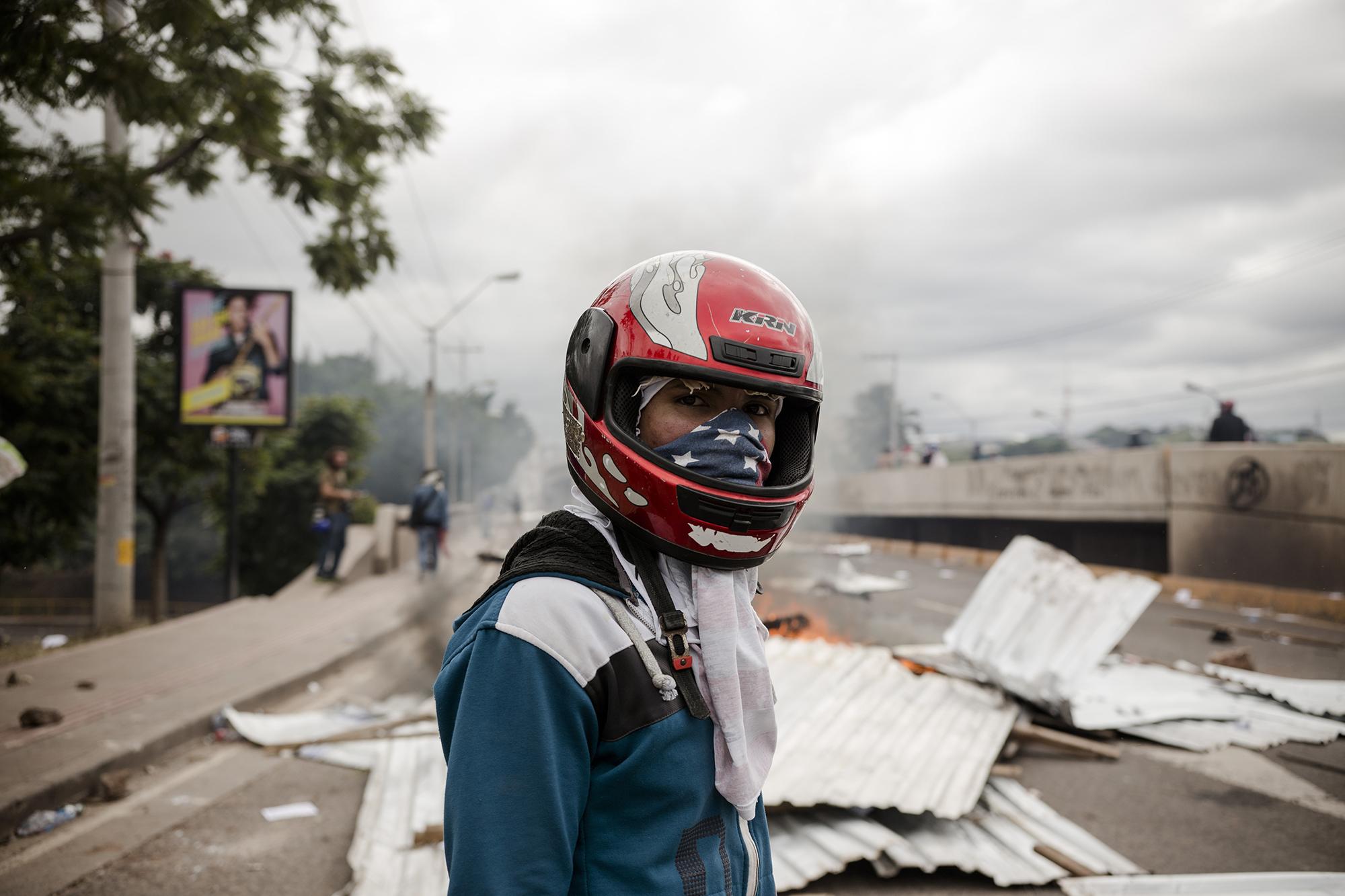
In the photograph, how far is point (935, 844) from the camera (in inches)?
156

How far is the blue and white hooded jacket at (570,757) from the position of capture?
3.84 feet

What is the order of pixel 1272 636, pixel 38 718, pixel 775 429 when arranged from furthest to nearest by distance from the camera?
pixel 1272 636 < pixel 38 718 < pixel 775 429

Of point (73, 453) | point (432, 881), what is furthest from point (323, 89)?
point (73, 453)

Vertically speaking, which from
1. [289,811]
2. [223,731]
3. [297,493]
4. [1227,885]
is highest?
[1227,885]

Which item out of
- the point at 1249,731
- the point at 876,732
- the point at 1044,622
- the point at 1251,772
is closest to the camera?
the point at 876,732

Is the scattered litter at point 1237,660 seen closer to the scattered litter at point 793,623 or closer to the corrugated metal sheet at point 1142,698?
the corrugated metal sheet at point 1142,698

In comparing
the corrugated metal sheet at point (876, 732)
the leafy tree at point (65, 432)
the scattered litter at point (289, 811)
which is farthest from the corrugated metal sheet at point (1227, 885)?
the leafy tree at point (65, 432)

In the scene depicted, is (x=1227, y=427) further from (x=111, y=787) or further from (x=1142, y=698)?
(x=111, y=787)

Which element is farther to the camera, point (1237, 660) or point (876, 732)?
point (1237, 660)

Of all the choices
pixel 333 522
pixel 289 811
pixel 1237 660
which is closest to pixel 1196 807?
pixel 1237 660

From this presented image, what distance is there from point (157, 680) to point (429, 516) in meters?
7.33

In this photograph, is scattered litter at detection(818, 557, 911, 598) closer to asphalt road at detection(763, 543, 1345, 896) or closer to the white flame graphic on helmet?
asphalt road at detection(763, 543, 1345, 896)

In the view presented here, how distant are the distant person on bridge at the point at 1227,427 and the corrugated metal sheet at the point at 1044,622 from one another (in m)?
8.42

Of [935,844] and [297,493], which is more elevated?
[935,844]
